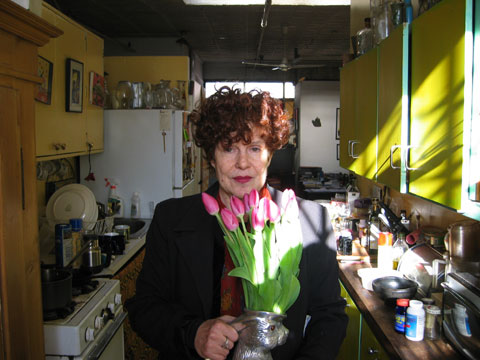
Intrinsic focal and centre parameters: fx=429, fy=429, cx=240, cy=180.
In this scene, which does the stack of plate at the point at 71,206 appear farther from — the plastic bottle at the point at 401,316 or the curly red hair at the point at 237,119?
the plastic bottle at the point at 401,316

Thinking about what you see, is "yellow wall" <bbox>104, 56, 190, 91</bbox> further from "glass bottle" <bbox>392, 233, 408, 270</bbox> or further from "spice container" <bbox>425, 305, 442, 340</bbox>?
"spice container" <bbox>425, 305, 442, 340</bbox>

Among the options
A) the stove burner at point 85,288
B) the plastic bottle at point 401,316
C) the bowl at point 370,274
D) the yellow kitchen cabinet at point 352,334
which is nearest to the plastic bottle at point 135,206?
the stove burner at point 85,288

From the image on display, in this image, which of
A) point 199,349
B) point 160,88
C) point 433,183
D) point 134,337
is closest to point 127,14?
point 160,88

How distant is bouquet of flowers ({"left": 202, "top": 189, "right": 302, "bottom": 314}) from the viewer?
1045mm

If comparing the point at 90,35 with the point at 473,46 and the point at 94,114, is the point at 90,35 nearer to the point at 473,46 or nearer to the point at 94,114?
the point at 94,114

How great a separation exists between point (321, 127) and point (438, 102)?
27.2 ft

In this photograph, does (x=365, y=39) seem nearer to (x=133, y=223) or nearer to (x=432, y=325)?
(x=432, y=325)

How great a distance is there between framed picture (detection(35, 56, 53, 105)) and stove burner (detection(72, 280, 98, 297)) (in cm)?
120

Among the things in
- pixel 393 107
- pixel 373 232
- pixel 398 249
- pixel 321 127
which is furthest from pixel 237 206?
pixel 321 127

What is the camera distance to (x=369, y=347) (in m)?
2.04

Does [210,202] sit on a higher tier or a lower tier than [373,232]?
higher

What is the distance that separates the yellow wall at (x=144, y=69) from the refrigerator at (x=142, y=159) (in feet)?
3.49

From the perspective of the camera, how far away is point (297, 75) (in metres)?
11.4

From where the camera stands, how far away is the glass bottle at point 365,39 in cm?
296
